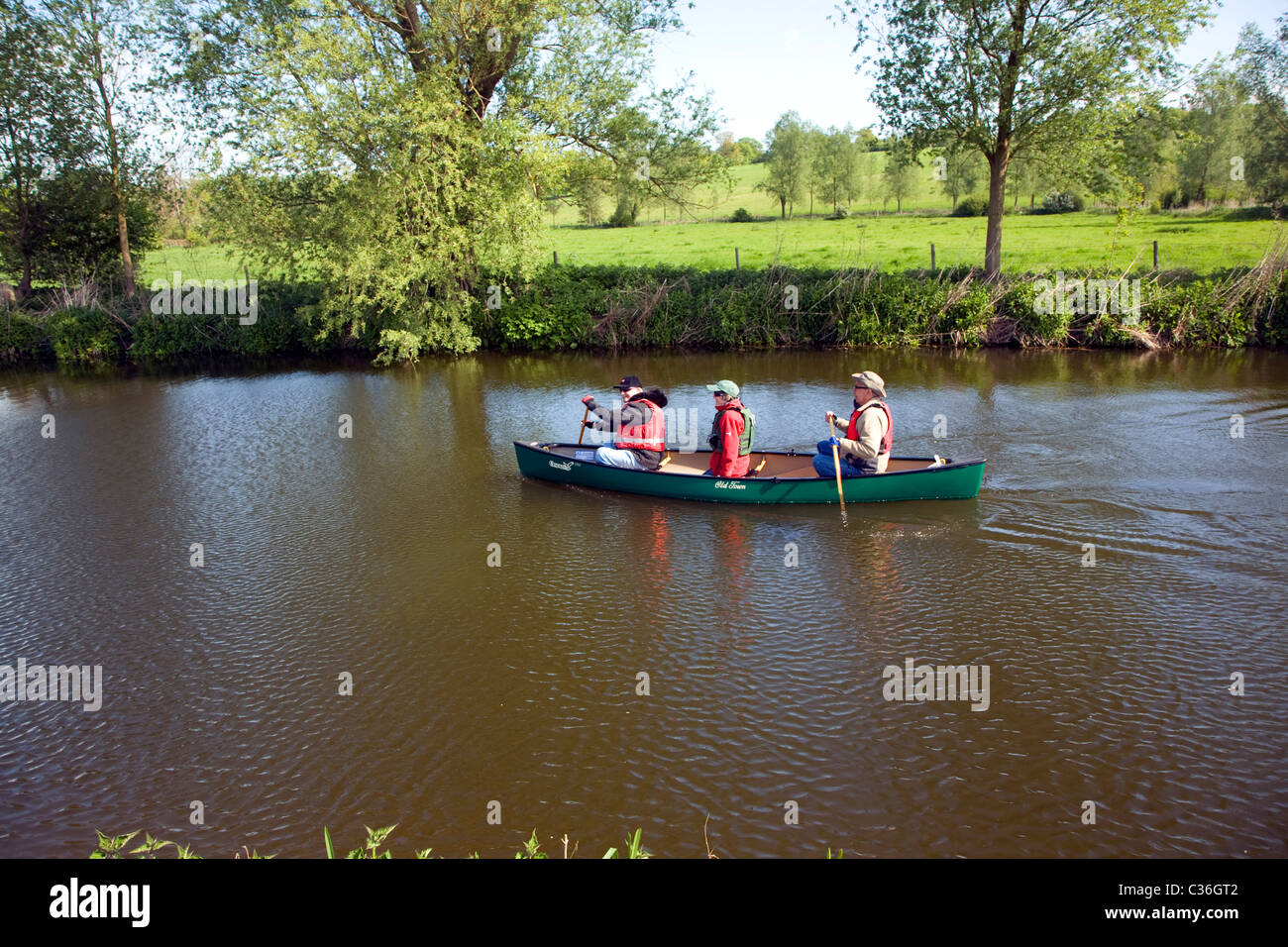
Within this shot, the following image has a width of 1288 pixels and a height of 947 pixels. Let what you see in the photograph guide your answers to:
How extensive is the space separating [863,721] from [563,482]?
7077 millimetres

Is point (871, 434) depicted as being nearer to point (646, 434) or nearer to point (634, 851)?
point (646, 434)

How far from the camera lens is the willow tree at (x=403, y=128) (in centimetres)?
2064

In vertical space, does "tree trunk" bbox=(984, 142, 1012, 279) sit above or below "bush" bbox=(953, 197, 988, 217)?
below

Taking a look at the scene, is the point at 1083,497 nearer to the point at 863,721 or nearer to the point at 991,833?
the point at 863,721

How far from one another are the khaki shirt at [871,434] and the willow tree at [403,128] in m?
13.2

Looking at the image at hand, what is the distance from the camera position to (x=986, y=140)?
2247 centimetres

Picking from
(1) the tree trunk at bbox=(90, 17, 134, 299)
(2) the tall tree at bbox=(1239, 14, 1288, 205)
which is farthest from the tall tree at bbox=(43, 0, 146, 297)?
(2) the tall tree at bbox=(1239, 14, 1288, 205)

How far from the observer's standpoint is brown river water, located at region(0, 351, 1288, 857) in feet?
20.8

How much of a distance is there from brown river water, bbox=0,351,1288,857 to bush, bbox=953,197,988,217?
102ft

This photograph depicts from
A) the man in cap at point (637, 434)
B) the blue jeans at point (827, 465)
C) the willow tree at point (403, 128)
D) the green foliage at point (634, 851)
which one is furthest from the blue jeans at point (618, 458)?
the willow tree at point (403, 128)

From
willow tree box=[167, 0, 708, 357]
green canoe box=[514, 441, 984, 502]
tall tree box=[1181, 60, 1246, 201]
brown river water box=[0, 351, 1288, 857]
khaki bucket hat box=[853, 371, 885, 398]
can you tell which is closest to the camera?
brown river water box=[0, 351, 1288, 857]

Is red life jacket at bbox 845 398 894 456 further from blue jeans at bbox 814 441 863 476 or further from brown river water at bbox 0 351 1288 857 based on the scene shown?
brown river water at bbox 0 351 1288 857

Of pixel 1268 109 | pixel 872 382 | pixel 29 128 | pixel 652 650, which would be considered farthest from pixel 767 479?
pixel 1268 109

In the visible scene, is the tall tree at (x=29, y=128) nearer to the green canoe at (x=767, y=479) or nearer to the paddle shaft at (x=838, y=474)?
the green canoe at (x=767, y=479)
